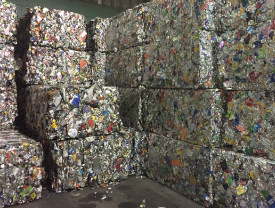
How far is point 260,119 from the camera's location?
6.44 ft

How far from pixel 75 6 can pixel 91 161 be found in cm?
381

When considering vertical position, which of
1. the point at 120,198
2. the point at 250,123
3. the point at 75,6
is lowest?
the point at 120,198

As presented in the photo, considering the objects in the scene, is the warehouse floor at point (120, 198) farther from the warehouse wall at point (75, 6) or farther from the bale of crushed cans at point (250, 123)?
the warehouse wall at point (75, 6)

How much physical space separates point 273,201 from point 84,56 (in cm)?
276

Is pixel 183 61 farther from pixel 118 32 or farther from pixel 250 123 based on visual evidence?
pixel 118 32

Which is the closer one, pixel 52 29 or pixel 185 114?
pixel 185 114

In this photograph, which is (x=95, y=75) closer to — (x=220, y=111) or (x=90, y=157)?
(x=90, y=157)

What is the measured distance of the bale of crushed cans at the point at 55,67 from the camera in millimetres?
2969

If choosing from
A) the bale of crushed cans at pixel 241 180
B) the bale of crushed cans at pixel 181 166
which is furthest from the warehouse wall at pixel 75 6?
the bale of crushed cans at pixel 241 180

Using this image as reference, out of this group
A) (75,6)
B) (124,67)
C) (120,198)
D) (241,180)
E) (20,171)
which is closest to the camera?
(241,180)

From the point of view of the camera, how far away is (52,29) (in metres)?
3.06

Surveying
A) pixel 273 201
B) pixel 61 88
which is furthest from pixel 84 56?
pixel 273 201

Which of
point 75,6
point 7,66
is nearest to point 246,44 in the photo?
point 7,66

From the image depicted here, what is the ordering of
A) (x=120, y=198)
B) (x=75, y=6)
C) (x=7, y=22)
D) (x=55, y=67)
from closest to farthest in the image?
1. (x=120, y=198)
2. (x=7, y=22)
3. (x=55, y=67)
4. (x=75, y=6)
